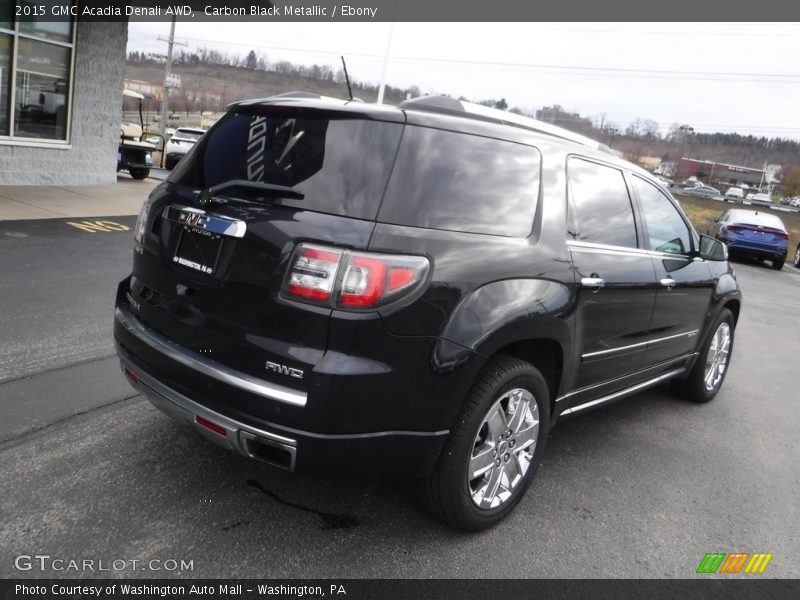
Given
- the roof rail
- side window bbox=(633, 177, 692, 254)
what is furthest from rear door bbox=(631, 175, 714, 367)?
the roof rail

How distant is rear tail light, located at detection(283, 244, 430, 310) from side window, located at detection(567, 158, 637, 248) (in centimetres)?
132

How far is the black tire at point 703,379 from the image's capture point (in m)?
5.07

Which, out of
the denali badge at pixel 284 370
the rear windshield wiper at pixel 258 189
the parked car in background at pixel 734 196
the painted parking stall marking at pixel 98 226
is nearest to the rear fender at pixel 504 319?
the denali badge at pixel 284 370

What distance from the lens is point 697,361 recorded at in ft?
16.6

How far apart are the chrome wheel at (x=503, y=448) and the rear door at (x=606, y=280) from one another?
47 centimetres

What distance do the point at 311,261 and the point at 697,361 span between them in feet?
12.4

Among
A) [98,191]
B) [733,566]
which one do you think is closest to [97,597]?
[733,566]

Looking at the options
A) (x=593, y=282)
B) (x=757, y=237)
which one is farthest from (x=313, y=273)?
(x=757, y=237)

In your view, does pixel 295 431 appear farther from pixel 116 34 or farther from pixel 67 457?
pixel 116 34

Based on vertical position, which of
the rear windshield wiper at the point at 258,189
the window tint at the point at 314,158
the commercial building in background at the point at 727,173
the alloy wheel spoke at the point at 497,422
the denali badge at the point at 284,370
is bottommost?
the alloy wheel spoke at the point at 497,422

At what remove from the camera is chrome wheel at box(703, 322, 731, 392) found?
522cm

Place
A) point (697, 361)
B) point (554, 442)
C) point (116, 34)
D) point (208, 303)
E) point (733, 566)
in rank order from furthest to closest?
point (116, 34) → point (697, 361) → point (554, 442) → point (733, 566) → point (208, 303)

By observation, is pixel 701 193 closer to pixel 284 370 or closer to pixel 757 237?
pixel 757 237

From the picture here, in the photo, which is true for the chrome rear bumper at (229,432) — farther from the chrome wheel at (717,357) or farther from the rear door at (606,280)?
the chrome wheel at (717,357)
